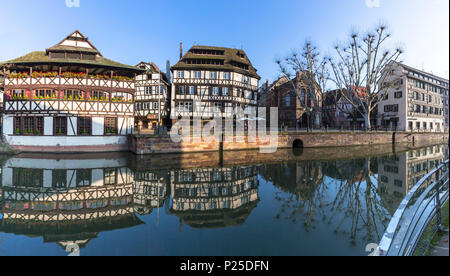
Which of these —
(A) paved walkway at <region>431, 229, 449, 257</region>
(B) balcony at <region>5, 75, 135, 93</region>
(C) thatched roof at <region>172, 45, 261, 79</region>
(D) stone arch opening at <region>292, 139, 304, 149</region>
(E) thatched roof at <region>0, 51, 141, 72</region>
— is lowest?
(A) paved walkway at <region>431, 229, 449, 257</region>

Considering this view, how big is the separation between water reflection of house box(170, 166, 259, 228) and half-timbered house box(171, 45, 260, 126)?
60.2 ft

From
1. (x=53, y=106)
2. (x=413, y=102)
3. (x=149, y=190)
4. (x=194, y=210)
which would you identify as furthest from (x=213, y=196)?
(x=413, y=102)

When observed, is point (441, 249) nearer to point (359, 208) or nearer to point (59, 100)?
point (359, 208)

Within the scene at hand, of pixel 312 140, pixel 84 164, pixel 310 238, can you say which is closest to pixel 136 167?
pixel 84 164

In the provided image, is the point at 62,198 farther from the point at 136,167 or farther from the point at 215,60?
the point at 215,60

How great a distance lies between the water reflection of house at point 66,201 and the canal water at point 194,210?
0.04m

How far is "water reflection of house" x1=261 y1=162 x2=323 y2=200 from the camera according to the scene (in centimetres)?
1048

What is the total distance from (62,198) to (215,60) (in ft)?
93.2

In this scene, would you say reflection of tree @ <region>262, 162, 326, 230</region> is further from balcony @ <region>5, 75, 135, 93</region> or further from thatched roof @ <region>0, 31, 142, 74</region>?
balcony @ <region>5, 75, 135, 93</region>

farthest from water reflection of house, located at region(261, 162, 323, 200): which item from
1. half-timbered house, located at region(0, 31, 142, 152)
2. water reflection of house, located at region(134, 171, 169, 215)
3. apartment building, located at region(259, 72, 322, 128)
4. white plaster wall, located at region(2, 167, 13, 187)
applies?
apartment building, located at region(259, 72, 322, 128)

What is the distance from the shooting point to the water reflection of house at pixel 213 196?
732 cm

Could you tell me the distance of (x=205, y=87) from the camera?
32250 millimetres
